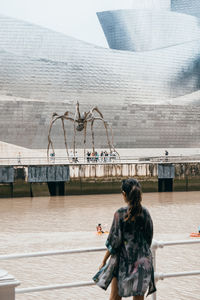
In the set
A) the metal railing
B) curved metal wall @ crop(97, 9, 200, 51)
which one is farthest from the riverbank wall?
curved metal wall @ crop(97, 9, 200, 51)

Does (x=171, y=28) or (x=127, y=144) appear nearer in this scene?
(x=127, y=144)

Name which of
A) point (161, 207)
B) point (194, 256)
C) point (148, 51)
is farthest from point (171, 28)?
point (194, 256)

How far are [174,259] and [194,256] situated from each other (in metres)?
0.50

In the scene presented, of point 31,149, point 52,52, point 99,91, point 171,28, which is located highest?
point 171,28

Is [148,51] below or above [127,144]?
above

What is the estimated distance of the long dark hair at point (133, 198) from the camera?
3.67m

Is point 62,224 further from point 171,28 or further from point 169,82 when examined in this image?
point 171,28

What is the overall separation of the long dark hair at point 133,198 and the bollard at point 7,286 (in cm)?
84

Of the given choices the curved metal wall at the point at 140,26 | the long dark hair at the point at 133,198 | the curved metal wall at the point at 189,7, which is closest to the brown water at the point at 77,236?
the long dark hair at the point at 133,198

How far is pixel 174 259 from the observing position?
9.07 meters

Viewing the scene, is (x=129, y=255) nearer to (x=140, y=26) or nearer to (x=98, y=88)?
(x=98, y=88)

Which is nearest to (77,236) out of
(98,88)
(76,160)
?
(76,160)

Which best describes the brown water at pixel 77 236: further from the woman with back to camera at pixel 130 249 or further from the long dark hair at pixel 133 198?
the long dark hair at pixel 133 198

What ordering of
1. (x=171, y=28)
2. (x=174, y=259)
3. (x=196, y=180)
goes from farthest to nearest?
(x=171, y=28), (x=196, y=180), (x=174, y=259)
